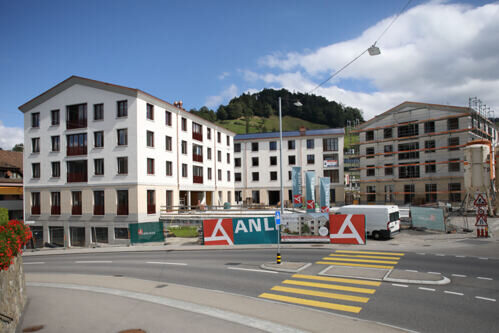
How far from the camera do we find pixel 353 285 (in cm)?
1263

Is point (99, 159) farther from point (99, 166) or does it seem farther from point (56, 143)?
point (56, 143)

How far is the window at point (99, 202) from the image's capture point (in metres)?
37.1

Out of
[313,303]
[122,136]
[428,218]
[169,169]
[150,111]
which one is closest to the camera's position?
[313,303]

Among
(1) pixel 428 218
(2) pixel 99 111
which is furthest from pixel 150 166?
(1) pixel 428 218

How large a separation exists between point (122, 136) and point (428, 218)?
1228 inches

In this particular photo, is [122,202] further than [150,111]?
No

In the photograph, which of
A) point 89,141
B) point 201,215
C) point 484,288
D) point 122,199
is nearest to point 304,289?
point 484,288

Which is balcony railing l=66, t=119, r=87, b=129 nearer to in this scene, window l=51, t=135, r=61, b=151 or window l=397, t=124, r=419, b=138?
window l=51, t=135, r=61, b=151

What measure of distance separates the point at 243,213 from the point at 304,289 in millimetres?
25328

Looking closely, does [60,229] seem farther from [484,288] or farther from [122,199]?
[484,288]

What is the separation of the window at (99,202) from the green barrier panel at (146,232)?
402 inches

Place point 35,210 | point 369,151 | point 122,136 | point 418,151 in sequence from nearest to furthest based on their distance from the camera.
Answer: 1. point 122,136
2. point 35,210
3. point 418,151
4. point 369,151

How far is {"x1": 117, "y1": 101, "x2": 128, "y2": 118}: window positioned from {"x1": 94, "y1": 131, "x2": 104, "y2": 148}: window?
3.26 meters

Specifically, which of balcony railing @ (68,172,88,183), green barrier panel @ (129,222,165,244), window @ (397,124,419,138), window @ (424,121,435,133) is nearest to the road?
green barrier panel @ (129,222,165,244)
